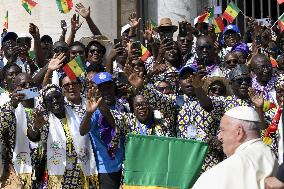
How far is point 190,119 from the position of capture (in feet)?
34.4

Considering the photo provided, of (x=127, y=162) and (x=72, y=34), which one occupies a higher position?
(x=72, y=34)

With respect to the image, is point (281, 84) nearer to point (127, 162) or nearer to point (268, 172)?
point (127, 162)

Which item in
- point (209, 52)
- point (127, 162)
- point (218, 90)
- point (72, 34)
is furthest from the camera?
point (72, 34)

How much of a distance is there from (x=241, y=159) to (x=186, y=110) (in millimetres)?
3691

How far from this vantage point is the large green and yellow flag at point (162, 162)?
29.7 ft

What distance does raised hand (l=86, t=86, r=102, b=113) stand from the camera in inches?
380

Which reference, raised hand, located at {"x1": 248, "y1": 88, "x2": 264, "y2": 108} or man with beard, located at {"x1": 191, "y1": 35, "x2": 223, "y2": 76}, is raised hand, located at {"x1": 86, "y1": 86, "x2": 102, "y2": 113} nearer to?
raised hand, located at {"x1": 248, "y1": 88, "x2": 264, "y2": 108}

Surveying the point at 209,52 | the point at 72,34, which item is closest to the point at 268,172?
the point at 209,52

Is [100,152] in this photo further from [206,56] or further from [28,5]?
[28,5]

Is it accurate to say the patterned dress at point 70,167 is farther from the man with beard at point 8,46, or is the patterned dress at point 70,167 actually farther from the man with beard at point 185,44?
the man with beard at point 185,44

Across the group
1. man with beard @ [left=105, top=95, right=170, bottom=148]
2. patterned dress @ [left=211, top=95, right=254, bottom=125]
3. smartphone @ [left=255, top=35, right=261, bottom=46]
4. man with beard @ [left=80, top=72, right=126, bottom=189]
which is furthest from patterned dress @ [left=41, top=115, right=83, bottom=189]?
smartphone @ [left=255, top=35, right=261, bottom=46]

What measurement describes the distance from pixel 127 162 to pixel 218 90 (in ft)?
7.43

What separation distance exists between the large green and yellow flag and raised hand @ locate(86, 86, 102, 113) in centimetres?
68

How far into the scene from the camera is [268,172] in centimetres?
692
